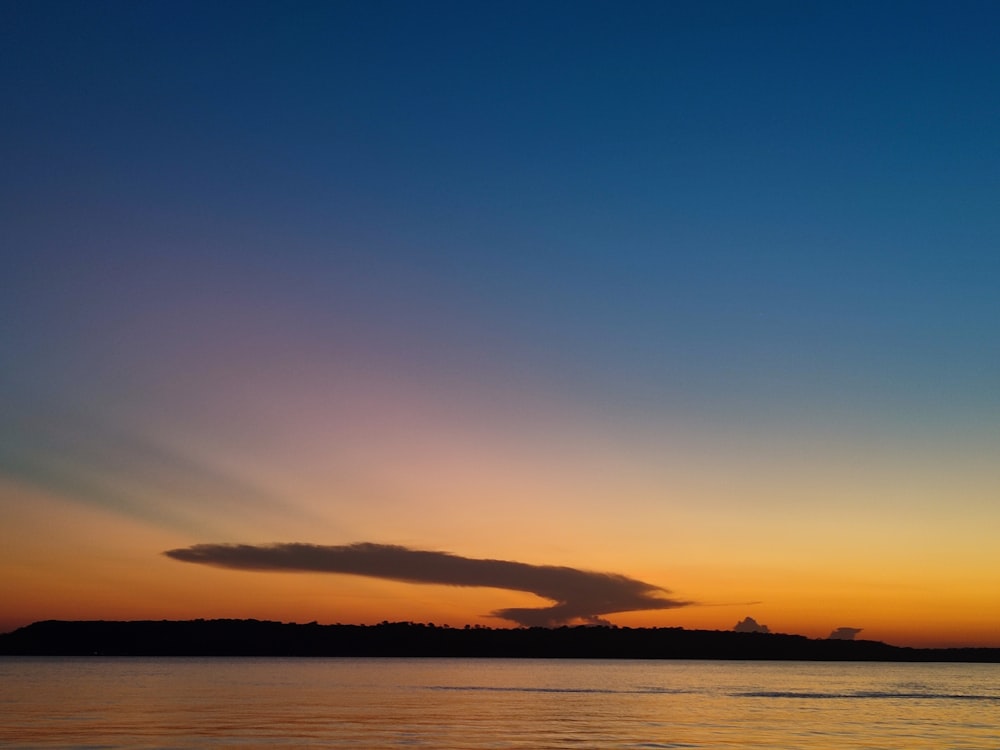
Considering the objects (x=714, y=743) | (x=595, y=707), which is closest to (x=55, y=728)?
(x=714, y=743)

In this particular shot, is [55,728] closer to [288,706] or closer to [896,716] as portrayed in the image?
→ [288,706]

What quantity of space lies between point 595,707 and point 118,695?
45.0m

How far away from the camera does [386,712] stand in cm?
7338

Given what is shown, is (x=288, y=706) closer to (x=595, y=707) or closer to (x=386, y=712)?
(x=386, y=712)

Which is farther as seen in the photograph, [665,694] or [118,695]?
[665,694]

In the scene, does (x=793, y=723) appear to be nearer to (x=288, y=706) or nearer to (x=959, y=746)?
(x=959, y=746)

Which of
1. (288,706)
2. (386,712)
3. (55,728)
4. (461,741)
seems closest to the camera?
(461,741)

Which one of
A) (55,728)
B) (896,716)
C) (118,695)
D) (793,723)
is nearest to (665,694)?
(896,716)

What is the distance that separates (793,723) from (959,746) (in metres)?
15.7

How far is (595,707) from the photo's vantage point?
8406 centimetres

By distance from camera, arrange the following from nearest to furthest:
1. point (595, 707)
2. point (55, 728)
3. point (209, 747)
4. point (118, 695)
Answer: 1. point (209, 747)
2. point (55, 728)
3. point (595, 707)
4. point (118, 695)

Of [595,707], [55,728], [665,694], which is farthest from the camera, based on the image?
[665,694]

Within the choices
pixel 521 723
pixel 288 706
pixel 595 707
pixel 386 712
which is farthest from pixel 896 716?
pixel 288 706

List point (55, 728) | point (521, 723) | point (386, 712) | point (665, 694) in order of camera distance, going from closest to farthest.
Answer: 1. point (55, 728)
2. point (521, 723)
3. point (386, 712)
4. point (665, 694)
